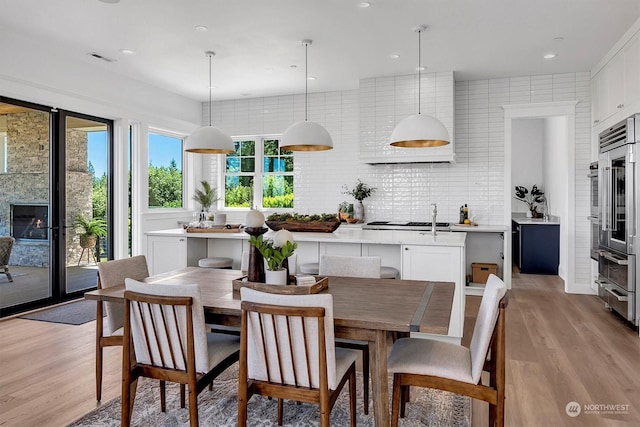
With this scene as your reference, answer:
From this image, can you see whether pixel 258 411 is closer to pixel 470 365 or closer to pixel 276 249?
pixel 276 249

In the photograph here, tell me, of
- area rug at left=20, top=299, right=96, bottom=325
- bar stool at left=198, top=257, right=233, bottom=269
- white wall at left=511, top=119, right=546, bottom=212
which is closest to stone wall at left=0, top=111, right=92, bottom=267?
area rug at left=20, top=299, right=96, bottom=325

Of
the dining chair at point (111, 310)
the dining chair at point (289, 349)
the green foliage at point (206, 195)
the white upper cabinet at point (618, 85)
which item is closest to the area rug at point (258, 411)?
the dining chair at point (111, 310)

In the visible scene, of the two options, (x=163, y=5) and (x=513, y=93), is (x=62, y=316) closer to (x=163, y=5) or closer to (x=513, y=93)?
(x=163, y=5)

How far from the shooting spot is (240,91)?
22.9 ft

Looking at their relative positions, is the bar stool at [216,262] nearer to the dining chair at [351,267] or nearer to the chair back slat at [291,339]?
the dining chair at [351,267]

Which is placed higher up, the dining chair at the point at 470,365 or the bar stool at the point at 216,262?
the bar stool at the point at 216,262

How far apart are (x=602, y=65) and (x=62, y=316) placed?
21.9 feet

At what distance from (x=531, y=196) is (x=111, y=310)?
8.13 metres

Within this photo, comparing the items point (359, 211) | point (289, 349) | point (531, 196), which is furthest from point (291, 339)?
point (531, 196)

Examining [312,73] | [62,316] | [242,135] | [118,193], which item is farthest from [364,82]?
[62,316]

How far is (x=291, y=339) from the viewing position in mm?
1858

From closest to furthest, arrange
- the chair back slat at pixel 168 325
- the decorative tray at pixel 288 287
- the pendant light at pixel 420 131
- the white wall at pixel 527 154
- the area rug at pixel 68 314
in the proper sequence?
the chair back slat at pixel 168 325
the decorative tray at pixel 288 287
the pendant light at pixel 420 131
the area rug at pixel 68 314
the white wall at pixel 527 154

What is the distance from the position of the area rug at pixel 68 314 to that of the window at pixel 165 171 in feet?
6.79

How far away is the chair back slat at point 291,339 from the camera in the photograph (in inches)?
70.5
